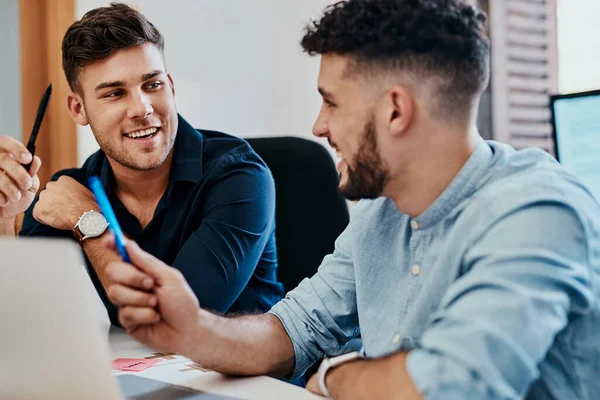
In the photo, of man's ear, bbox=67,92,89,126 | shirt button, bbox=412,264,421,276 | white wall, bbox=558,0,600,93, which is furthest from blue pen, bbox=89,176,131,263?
white wall, bbox=558,0,600,93

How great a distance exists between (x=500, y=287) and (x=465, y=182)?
233 millimetres

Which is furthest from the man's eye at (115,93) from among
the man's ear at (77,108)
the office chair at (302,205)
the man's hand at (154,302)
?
the man's hand at (154,302)

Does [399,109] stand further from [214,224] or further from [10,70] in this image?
[10,70]

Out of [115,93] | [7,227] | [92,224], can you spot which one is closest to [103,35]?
[115,93]

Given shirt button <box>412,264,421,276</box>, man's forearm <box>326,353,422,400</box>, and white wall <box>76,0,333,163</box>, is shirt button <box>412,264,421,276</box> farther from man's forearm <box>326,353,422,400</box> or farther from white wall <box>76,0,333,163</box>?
white wall <box>76,0,333,163</box>

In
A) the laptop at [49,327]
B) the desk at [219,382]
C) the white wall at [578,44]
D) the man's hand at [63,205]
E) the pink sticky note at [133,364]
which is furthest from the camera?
the white wall at [578,44]

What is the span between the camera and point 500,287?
772 millimetres

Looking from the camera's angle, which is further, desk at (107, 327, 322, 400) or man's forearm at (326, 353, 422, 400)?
desk at (107, 327, 322, 400)

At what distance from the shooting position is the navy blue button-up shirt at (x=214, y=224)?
5.10 ft

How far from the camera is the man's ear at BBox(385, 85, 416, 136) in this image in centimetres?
97

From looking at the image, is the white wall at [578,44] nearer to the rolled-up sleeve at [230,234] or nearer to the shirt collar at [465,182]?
the rolled-up sleeve at [230,234]

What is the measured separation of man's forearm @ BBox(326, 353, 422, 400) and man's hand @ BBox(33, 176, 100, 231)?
0.95m

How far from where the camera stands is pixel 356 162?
40.3 inches

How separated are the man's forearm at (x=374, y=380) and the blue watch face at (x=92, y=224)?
0.89 m
